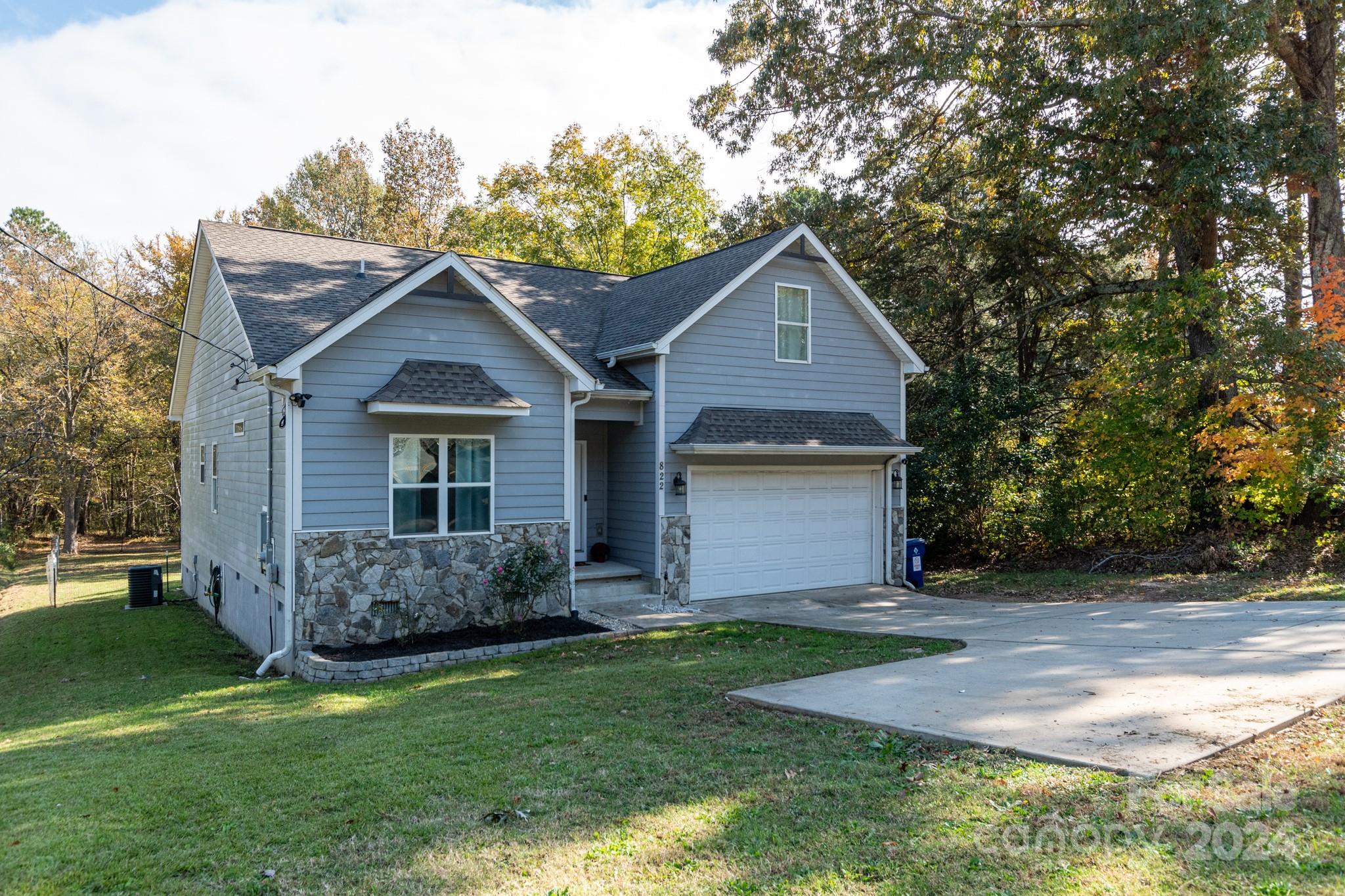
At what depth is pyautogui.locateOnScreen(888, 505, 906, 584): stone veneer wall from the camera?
49.4 feet

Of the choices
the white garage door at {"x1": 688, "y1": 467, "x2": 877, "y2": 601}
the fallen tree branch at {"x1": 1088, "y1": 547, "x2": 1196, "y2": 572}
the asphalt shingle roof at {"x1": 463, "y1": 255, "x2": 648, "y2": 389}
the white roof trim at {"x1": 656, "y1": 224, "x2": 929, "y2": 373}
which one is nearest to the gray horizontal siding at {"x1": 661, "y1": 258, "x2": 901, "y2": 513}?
the white roof trim at {"x1": 656, "y1": 224, "x2": 929, "y2": 373}

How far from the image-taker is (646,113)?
99.1ft

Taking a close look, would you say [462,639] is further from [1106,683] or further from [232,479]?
[1106,683]

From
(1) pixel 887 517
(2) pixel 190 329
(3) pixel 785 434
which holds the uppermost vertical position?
(2) pixel 190 329

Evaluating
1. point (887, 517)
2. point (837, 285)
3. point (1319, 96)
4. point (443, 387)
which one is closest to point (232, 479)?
point (443, 387)

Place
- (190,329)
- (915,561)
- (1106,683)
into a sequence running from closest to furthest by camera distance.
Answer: (1106,683), (915,561), (190,329)

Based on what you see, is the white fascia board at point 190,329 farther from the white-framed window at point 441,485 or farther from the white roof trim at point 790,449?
the white roof trim at point 790,449

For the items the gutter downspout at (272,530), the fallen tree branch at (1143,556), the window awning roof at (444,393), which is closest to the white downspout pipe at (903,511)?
the fallen tree branch at (1143,556)

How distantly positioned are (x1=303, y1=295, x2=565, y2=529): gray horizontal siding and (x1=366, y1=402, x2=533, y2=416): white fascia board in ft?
1.16

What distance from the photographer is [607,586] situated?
41.5 feet

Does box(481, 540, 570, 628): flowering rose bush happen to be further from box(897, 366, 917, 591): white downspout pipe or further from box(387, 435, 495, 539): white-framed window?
box(897, 366, 917, 591): white downspout pipe

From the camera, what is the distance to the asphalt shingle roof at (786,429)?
1274 cm

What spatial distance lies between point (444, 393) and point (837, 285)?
24.0ft

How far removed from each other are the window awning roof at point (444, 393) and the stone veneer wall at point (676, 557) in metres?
2.99
